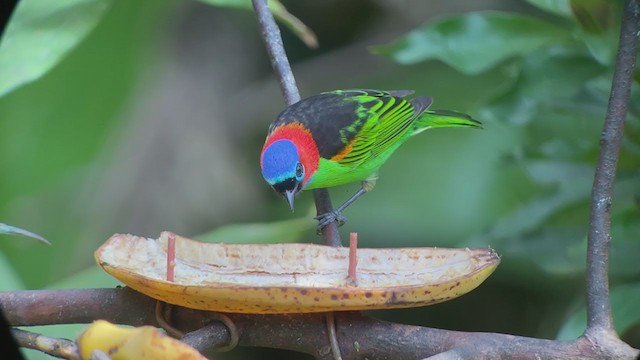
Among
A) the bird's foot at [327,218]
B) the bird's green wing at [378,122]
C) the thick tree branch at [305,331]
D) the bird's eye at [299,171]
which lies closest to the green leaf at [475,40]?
the bird's green wing at [378,122]

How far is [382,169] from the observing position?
9.56 ft

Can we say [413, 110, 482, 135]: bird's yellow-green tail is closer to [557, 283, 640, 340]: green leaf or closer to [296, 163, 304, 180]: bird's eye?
[296, 163, 304, 180]: bird's eye

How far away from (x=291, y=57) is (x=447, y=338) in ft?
8.85

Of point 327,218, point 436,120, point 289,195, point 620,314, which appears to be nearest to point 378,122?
point 436,120

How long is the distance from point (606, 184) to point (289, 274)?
0.49 m

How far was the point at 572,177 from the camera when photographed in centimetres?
213

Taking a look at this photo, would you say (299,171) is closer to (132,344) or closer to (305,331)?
(305,331)

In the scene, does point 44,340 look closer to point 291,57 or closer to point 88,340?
point 88,340

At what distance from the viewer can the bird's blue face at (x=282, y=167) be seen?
1.72 m

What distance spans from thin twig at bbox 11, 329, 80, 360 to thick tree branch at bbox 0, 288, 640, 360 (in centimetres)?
8

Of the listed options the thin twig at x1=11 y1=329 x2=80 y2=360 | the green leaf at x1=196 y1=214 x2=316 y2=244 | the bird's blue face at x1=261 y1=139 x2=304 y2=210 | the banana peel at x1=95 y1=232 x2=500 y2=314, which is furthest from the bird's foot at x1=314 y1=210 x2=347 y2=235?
the thin twig at x1=11 y1=329 x2=80 y2=360

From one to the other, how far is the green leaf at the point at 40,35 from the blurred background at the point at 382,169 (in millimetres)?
29

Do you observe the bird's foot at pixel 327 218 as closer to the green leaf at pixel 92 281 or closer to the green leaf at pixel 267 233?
the green leaf at pixel 267 233

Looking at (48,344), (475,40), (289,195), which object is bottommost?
(289,195)
